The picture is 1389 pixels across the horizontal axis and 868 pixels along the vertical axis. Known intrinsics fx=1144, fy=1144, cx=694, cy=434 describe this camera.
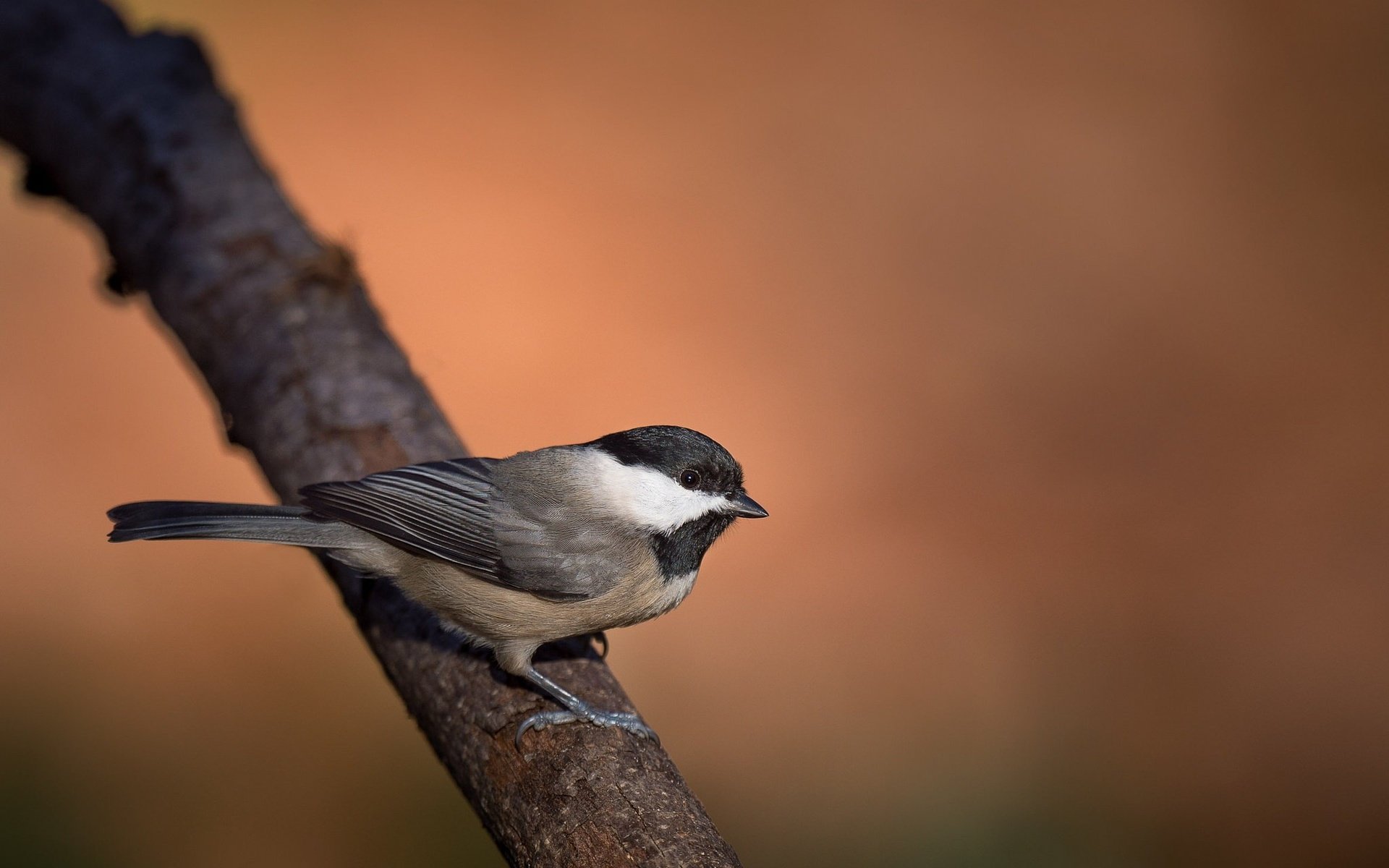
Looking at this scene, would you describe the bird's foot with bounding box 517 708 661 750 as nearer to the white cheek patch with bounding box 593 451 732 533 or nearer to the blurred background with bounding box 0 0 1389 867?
the white cheek patch with bounding box 593 451 732 533

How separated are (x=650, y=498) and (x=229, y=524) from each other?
0.96 metres

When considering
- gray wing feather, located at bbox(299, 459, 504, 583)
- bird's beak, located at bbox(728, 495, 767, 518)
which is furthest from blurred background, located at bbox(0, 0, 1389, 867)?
bird's beak, located at bbox(728, 495, 767, 518)

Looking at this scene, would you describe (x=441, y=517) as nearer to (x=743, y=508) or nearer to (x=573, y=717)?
(x=573, y=717)

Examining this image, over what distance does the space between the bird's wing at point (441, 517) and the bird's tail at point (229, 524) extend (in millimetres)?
103

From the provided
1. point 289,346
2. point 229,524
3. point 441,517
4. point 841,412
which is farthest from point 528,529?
point 841,412

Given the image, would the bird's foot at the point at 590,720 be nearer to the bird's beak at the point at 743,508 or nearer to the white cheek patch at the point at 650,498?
the white cheek patch at the point at 650,498

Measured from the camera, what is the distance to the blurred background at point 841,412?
4586mm

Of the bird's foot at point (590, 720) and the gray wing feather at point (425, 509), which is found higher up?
the gray wing feather at point (425, 509)

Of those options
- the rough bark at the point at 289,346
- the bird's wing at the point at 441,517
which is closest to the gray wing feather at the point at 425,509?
the bird's wing at the point at 441,517

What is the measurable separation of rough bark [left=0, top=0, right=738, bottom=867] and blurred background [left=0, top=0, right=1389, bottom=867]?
66 centimetres

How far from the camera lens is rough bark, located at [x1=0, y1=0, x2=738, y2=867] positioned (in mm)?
2227

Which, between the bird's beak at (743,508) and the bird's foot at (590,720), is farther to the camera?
the bird's beak at (743,508)

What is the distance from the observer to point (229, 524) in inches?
103

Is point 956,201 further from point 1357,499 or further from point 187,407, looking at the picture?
point 187,407
